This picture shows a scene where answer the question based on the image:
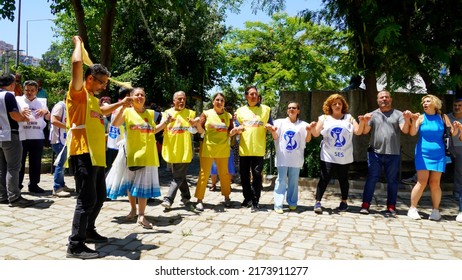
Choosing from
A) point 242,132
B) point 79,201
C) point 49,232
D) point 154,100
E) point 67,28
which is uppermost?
point 67,28

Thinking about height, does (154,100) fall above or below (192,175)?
above

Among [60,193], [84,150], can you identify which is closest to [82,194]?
[84,150]

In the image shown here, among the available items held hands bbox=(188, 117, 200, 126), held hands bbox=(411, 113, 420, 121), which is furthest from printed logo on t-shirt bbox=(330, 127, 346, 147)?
held hands bbox=(188, 117, 200, 126)

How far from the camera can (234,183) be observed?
8992 mm

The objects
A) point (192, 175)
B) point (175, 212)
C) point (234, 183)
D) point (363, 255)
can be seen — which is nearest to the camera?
point (363, 255)

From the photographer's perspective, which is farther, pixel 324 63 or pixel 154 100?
pixel 154 100

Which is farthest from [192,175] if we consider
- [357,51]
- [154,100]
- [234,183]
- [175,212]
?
[154,100]

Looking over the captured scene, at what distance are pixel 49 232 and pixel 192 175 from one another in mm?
5837

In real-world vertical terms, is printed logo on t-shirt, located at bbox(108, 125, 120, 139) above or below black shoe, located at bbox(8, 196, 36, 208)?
above

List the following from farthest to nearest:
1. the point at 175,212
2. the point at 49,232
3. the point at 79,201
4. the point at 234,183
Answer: the point at 234,183 < the point at 175,212 < the point at 49,232 < the point at 79,201

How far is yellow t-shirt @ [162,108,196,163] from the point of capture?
235 inches

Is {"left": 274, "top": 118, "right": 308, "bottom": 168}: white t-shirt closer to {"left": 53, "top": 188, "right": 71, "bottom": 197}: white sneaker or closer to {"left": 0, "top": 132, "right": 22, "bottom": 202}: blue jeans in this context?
{"left": 53, "top": 188, "right": 71, "bottom": 197}: white sneaker

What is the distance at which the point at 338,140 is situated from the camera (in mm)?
6027

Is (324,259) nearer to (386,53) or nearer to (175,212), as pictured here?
(175,212)
